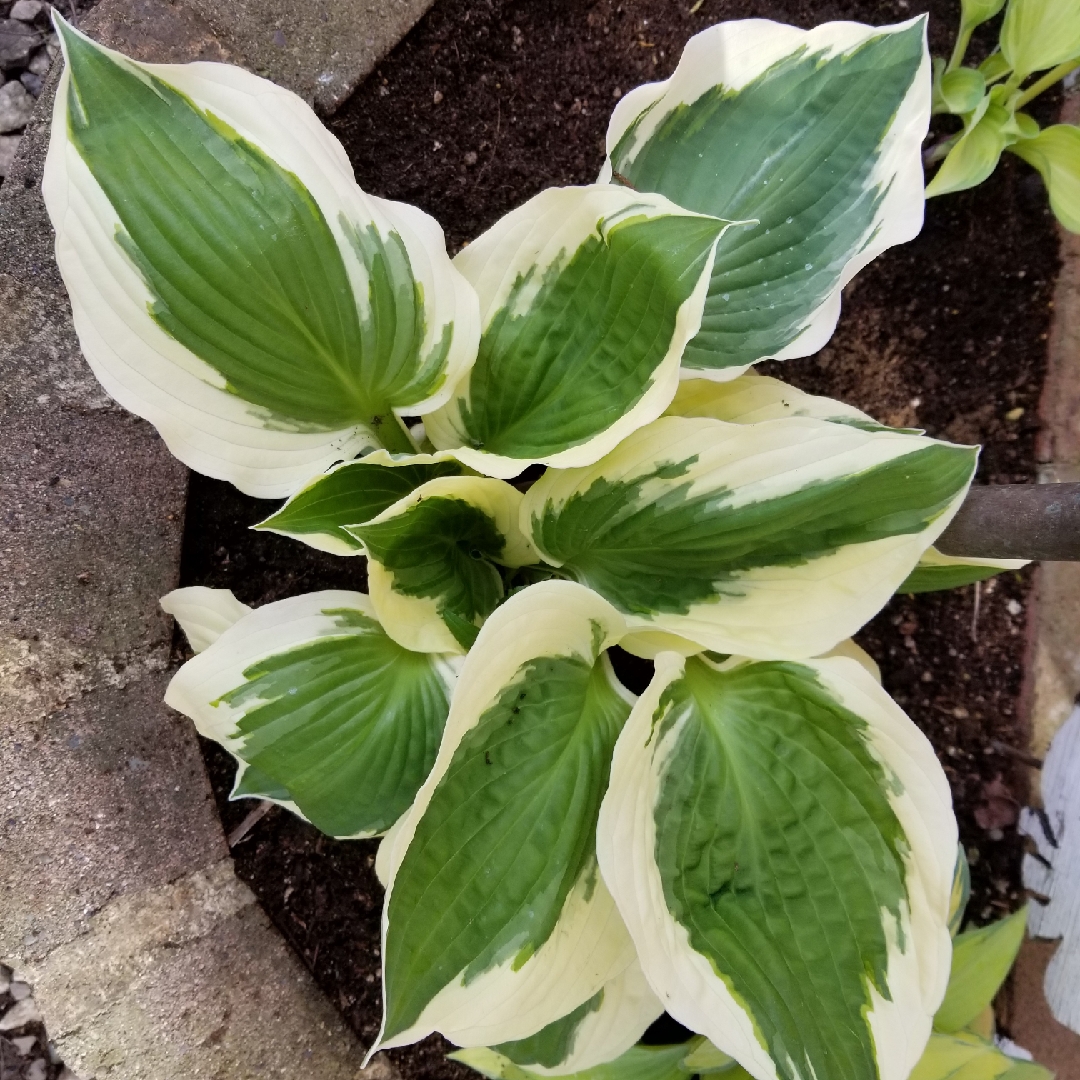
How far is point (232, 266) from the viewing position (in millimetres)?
599

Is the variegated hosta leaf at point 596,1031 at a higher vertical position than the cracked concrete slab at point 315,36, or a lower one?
lower

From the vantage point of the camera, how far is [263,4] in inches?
33.0

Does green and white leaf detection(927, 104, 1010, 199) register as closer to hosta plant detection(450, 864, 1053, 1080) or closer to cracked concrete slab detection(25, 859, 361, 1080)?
hosta plant detection(450, 864, 1053, 1080)

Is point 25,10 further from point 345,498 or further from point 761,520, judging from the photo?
point 761,520

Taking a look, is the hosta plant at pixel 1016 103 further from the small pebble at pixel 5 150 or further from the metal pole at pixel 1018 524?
the small pebble at pixel 5 150

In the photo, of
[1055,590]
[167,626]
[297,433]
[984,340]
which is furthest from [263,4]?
[1055,590]

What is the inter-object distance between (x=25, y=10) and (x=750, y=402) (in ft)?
3.44

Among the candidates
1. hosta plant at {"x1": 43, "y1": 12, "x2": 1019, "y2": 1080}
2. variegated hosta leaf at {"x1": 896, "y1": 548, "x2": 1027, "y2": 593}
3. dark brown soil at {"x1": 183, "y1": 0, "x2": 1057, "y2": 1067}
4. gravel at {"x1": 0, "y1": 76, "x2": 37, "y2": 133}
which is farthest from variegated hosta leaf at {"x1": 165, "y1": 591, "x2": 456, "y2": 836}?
gravel at {"x1": 0, "y1": 76, "x2": 37, "y2": 133}

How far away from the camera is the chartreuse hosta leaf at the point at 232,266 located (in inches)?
21.6

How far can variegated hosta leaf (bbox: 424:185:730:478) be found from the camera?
55 centimetres

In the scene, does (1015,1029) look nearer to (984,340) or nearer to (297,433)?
(984,340)

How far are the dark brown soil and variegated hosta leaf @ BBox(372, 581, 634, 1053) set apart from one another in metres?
0.30

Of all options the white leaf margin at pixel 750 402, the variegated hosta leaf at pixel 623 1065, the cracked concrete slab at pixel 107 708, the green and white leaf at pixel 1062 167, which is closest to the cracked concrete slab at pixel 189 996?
the cracked concrete slab at pixel 107 708

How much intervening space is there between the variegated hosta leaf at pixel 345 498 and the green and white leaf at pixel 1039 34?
2.59 ft
